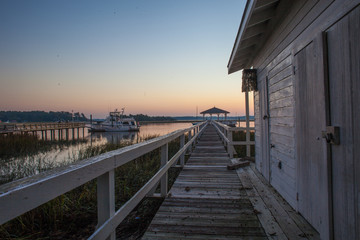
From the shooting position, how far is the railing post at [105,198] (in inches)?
52.4

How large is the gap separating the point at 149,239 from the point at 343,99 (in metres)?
2.28

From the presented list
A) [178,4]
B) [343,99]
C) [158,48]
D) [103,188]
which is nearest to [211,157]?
[343,99]

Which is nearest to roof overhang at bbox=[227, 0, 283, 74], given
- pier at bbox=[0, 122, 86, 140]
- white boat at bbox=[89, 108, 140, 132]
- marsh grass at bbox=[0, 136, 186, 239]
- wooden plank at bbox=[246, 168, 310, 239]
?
wooden plank at bbox=[246, 168, 310, 239]

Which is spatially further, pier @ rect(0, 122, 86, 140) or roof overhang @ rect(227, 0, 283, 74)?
pier @ rect(0, 122, 86, 140)

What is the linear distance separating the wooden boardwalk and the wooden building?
25cm

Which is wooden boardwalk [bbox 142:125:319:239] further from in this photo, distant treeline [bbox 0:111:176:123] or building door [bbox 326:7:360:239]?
distant treeline [bbox 0:111:176:123]

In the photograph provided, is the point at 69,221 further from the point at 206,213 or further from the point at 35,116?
the point at 35,116

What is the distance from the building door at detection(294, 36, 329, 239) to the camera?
1.99 meters

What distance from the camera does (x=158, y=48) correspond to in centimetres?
1512

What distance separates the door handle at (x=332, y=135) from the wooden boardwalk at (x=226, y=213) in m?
1.09

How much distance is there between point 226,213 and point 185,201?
2.21ft

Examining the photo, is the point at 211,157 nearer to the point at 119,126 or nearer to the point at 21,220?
the point at 21,220

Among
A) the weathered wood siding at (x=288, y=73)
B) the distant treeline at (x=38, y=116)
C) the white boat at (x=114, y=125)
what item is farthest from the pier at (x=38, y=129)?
the distant treeline at (x=38, y=116)

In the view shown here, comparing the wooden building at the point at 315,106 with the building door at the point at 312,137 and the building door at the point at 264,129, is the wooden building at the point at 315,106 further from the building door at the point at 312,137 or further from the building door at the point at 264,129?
the building door at the point at 264,129
